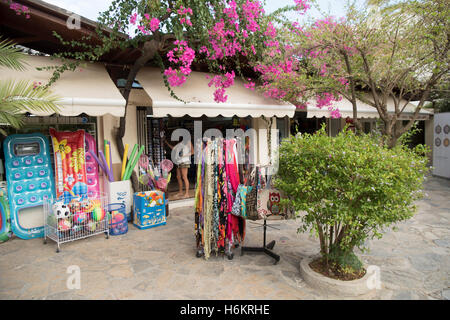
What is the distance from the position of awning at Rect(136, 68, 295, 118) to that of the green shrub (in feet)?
10.9

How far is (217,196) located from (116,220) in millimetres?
2487

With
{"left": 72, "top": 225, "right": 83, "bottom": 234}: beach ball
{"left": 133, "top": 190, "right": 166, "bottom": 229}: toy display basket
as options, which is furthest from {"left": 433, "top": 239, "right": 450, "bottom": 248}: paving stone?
{"left": 72, "top": 225, "right": 83, "bottom": 234}: beach ball

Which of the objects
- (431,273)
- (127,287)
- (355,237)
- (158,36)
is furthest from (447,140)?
(127,287)

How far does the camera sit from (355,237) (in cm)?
386

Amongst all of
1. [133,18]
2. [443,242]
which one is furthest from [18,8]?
[443,242]

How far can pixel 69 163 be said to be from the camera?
6.27 m

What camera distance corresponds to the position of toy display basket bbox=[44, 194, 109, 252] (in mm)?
5441

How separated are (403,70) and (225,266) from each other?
5.47 metres

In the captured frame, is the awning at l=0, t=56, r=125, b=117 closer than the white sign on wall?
Yes

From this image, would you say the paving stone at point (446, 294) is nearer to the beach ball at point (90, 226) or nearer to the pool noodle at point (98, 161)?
the beach ball at point (90, 226)

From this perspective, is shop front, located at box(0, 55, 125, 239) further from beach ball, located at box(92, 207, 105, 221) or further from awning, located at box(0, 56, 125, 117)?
beach ball, located at box(92, 207, 105, 221)

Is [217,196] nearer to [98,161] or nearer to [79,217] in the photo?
[79,217]
